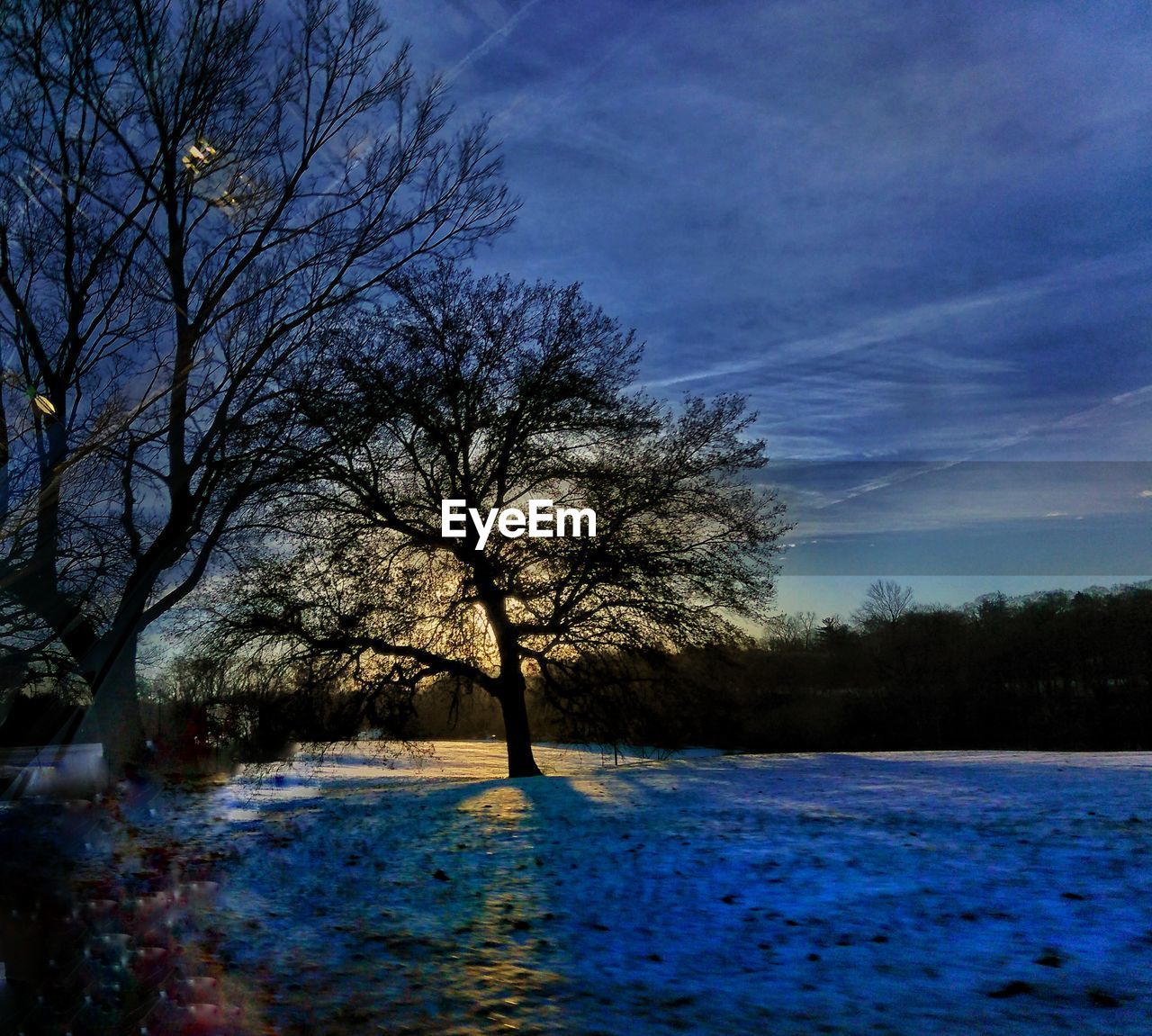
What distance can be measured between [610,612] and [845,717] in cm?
3055

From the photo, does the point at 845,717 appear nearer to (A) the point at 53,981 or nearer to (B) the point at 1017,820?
(B) the point at 1017,820

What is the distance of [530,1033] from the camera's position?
3197 mm

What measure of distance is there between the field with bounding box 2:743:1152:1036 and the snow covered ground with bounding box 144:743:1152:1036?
19 mm

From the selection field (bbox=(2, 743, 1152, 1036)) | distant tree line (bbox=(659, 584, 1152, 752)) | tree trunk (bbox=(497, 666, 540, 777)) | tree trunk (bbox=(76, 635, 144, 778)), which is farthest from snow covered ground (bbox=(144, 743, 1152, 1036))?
distant tree line (bbox=(659, 584, 1152, 752))

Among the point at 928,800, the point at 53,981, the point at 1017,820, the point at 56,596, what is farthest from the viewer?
the point at 56,596

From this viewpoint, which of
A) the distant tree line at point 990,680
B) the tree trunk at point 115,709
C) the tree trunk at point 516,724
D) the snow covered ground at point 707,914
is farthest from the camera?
the distant tree line at point 990,680

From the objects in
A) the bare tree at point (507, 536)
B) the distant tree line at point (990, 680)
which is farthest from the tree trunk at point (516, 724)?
the distant tree line at point (990, 680)

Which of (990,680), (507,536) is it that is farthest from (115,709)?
(990,680)

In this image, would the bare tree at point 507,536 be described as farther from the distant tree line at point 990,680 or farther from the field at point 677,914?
the distant tree line at point 990,680

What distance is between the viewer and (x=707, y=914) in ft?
15.4

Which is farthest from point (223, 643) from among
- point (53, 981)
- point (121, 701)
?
point (53, 981)

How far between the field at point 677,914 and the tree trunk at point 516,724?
668 centimetres

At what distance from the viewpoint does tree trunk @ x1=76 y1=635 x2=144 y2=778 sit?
1120 cm

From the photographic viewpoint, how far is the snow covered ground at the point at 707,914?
3.38 m
